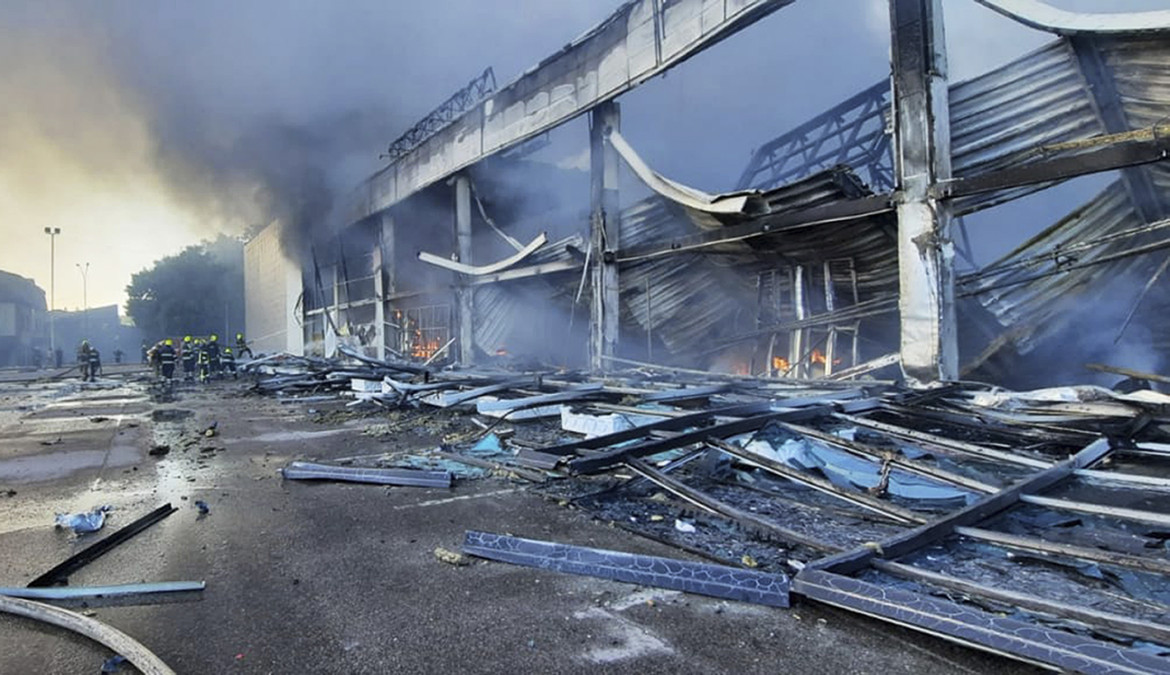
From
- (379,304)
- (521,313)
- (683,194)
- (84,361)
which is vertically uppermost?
(683,194)

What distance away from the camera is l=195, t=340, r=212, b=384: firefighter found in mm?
16750

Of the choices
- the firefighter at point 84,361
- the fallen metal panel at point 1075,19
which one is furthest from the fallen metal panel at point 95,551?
the firefighter at point 84,361

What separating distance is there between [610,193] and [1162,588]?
981cm

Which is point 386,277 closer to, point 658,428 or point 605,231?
point 605,231

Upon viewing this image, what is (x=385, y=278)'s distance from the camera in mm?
19359

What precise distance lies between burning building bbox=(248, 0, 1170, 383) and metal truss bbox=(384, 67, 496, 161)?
0.08m

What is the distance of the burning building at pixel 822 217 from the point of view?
6.13 meters

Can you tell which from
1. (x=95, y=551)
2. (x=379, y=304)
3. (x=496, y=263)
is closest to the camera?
(x=95, y=551)

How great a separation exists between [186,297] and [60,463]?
5017 cm

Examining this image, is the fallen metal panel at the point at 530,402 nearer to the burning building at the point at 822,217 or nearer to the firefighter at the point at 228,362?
the burning building at the point at 822,217

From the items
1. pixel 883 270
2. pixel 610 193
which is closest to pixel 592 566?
pixel 883 270

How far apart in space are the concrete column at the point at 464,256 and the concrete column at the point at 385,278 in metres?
4.79

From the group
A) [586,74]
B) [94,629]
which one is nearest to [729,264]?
[586,74]

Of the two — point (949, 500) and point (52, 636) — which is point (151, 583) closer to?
Answer: point (52, 636)
